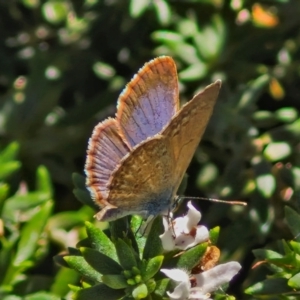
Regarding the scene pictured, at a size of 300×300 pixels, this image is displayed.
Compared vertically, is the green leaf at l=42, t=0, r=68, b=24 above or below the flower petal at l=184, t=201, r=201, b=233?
above

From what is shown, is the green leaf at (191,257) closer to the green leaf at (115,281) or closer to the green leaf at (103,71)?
the green leaf at (115,281)

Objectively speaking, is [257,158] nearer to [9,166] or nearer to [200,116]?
[200,116]

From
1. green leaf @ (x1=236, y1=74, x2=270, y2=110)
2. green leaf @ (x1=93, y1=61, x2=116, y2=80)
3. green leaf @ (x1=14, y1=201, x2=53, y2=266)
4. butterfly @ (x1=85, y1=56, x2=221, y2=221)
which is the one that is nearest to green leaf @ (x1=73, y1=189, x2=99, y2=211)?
butterfly @ (x1=85, y1=56, x2=221, y2=221)

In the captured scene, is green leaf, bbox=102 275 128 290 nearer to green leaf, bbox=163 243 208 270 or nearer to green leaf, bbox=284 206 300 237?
green leaf, bbox=163 243 208 270

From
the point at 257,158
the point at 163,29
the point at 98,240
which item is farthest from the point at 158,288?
the point at 163,29

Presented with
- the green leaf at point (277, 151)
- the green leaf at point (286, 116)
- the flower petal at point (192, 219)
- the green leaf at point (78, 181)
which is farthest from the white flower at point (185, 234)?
the green leaf at point (286, 116)

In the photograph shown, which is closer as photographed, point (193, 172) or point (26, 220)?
point (26, 220)
